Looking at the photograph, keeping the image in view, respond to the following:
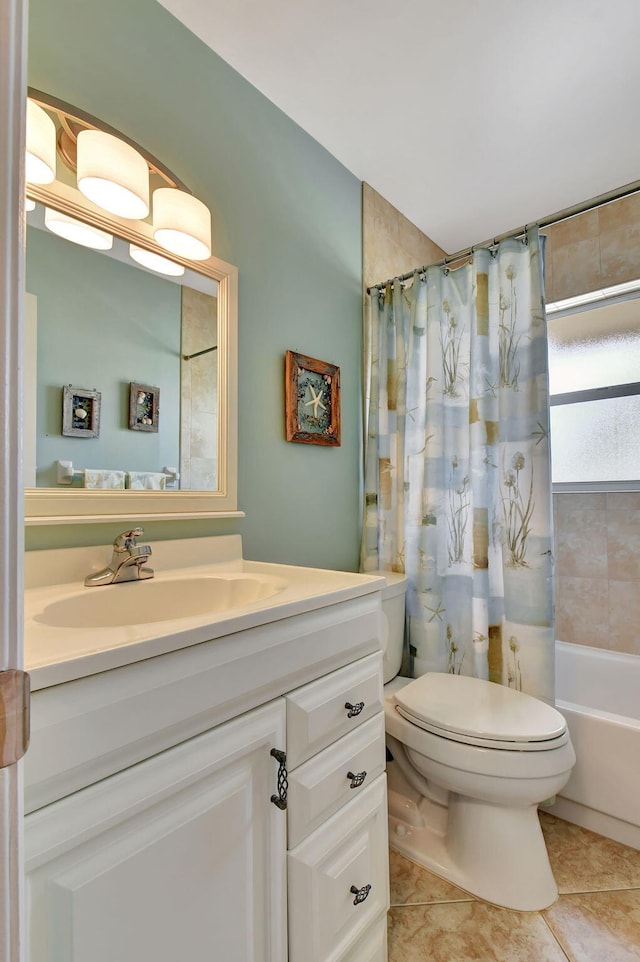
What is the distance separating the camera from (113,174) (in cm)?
106

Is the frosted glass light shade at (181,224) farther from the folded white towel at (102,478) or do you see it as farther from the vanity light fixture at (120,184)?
the folded white towel at (102,478)

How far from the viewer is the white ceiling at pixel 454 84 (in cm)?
128

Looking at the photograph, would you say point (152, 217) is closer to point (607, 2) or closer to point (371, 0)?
point (371, 0)

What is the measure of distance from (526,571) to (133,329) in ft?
4.53

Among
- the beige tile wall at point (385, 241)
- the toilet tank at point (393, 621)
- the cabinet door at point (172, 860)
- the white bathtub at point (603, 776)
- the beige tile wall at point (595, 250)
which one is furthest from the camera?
the beige tile wall at point (595, 250)

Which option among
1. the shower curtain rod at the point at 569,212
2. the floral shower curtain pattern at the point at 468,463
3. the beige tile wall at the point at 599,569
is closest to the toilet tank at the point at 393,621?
the floral shower curtain pattern at the point at 468,463

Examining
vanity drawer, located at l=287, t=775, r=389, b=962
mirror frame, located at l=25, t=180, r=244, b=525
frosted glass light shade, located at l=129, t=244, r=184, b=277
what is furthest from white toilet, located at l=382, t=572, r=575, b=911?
frosted glass light shade, located at l=129, t=244, r=184, b=277

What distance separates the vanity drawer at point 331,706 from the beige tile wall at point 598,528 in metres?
1.61

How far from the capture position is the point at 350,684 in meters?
0.91

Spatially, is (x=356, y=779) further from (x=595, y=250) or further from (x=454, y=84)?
(x=595, y=250)

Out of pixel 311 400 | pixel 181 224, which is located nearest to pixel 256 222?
pixel 181 224

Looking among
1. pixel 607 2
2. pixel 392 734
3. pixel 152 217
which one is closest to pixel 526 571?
pixel 392 734

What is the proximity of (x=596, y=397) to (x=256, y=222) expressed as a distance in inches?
70.3

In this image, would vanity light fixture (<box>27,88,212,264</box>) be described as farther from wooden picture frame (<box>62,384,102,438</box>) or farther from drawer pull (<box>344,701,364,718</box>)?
drawer pull (<box>344,701,364,718</box>)
